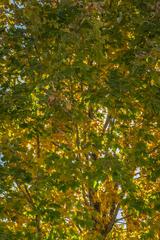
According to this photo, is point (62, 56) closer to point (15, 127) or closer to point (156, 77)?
point (156, 77)

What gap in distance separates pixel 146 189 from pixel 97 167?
428 centimetres

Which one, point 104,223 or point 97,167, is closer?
point 97,167

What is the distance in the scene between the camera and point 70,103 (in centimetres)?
802

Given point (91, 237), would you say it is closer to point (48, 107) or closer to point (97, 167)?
point (97, 167)

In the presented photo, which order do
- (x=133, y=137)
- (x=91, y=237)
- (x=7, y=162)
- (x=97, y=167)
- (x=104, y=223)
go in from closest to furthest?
(x=97, y=167), (x=7, y=162), (x=91, y=237), (x=133, y=137), (x=104, y=223)

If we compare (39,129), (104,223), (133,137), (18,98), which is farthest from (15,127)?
(104,223)

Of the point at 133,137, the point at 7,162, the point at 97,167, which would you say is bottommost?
the point at 97,167

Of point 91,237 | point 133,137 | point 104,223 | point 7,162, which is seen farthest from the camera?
point 104,223

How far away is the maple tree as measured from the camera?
24.1ft

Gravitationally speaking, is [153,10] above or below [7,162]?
above

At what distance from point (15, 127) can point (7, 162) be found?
183 centimetres

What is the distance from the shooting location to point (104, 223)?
34.3 feet

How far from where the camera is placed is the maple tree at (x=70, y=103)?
24.1 ft

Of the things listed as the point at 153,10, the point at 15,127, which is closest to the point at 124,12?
the point at 153,10
